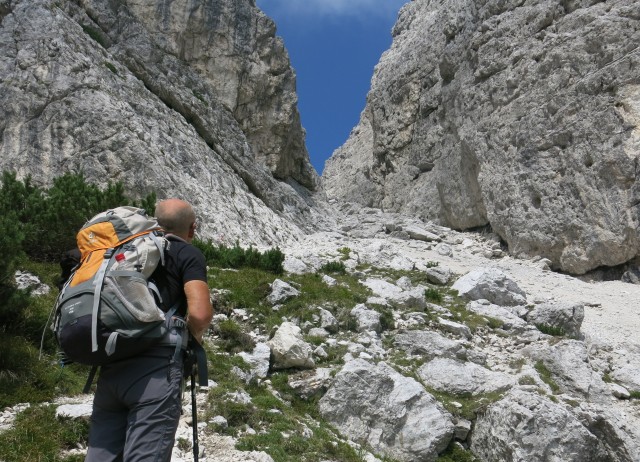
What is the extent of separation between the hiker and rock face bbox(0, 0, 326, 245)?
17.7 metres

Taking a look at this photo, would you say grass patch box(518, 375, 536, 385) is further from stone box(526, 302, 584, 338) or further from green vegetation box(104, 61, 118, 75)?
green vegetation box(104, 61, 118, 75)

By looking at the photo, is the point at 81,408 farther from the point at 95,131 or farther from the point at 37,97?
the point at 37,97

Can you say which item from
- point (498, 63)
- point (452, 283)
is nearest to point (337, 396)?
point (452, 283)

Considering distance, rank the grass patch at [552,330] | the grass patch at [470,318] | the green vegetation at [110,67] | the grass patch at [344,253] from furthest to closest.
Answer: the green vegetation at [110,67]
the grass patch at [344,253]
the grass patch at [552,330]
the grass patch at [470,318]

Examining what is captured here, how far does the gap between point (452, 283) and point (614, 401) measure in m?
7.28

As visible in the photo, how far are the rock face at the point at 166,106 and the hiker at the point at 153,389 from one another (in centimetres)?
1767

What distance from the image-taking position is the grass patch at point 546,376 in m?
10.9

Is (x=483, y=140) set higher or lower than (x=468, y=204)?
higher

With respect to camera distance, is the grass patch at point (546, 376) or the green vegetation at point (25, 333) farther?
the grass patch at point (546, 376)

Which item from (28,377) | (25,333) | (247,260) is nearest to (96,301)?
(28,377)

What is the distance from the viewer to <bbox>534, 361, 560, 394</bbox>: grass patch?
35.8 ft

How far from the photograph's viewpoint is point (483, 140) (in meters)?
30.3

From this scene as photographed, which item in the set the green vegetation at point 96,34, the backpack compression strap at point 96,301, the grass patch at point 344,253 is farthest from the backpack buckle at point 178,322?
the green vegetation at point 96,34

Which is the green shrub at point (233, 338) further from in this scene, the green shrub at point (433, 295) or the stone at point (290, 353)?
the green shrub at point (433, 295)
